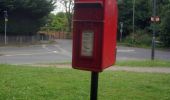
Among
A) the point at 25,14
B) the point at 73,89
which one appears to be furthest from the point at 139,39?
the point at 73,89

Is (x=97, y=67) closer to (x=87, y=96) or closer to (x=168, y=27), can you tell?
(x=87, y=96)

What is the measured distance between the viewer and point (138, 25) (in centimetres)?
6600

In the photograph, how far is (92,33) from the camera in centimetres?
424

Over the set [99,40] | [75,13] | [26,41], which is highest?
[75,13]

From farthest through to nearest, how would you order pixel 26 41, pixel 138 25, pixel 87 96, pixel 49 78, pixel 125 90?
pixel 138 25
pixel 26 41
pixel 49 78
pixel 125 90
pixel 87 96

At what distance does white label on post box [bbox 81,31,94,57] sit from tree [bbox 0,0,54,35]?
44663mm

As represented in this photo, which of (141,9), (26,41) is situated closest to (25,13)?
(26,41)

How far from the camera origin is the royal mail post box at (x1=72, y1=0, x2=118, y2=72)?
4.20m

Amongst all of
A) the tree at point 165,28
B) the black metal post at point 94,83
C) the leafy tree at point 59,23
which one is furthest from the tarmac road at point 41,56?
the leafy tree at point 59,23

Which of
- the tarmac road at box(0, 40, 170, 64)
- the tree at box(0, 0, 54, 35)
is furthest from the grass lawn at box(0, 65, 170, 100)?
the tree at box(0, 0, 54, 35)

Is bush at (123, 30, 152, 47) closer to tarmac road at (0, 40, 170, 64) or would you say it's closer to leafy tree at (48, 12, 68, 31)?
tarmac road at (0, 40, 170, 64)

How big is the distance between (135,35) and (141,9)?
20.9 feet

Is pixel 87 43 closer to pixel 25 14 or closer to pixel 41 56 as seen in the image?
pixel 41 56

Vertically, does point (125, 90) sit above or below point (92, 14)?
below
